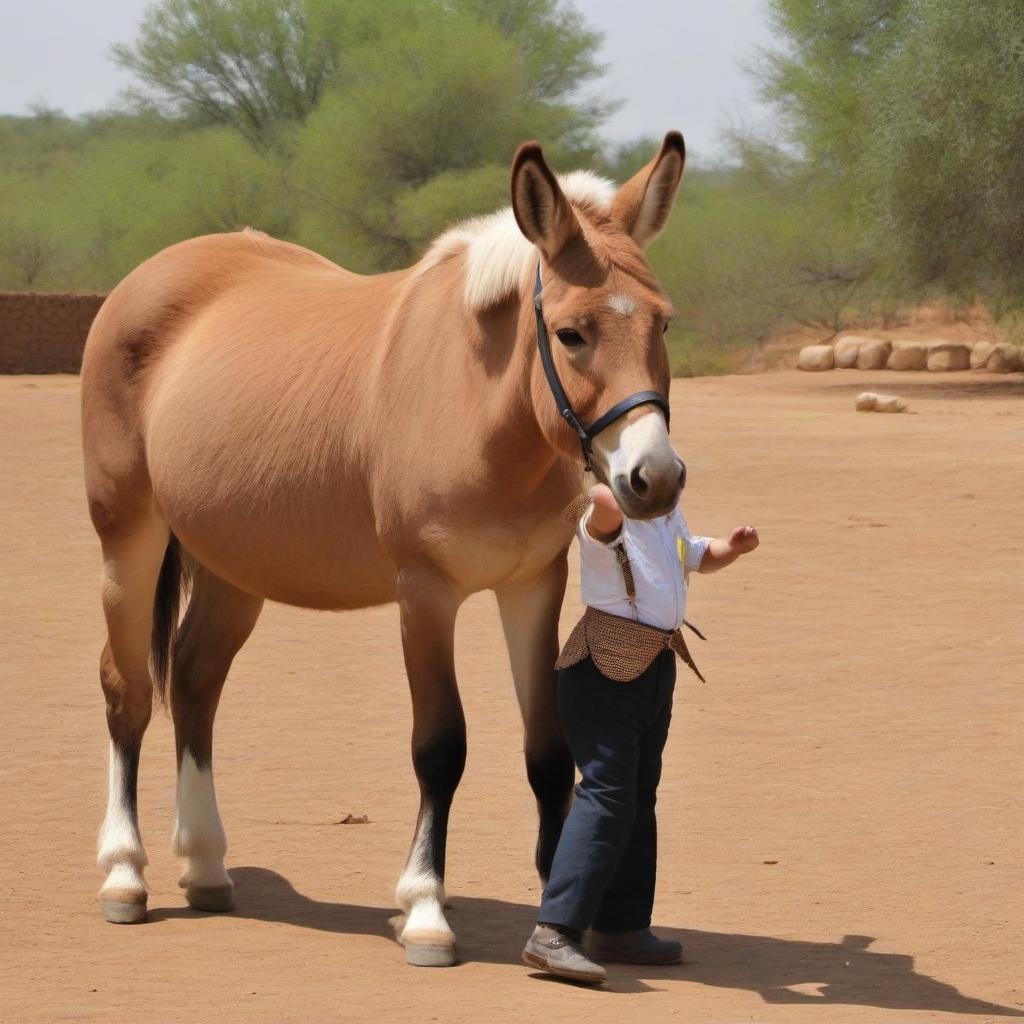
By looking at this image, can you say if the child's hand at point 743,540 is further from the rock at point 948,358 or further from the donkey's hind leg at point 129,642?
the rock at point 948,358

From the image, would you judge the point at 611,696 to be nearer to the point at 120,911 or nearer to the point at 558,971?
the point at 558,971

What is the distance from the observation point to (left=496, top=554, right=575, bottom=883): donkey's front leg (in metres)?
4.24

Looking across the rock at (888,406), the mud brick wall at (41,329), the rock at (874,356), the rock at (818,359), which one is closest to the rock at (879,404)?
the rock at (888,406)

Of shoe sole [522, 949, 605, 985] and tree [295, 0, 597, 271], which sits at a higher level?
tree [295, 0, 597, 271]

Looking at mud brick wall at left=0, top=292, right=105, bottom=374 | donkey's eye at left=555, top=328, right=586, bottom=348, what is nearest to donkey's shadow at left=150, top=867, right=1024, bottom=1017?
donkey's eye at left=555, top=328, right=586, bottom=348

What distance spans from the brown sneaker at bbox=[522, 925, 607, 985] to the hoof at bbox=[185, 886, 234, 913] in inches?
48.1

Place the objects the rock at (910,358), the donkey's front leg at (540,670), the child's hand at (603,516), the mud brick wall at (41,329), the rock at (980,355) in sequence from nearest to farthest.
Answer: the child's hand at (603,516) < the donkey's front leg at (540,670) < the mud brick wall at (41,329) < the rock at (980,355) < the rock at (910,358)

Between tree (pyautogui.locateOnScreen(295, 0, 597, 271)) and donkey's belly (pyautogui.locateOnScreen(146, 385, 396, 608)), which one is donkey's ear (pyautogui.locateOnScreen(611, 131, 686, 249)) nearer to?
donkey's belly (pyautogui.locateOnScreen(146, 385, 396, 608))

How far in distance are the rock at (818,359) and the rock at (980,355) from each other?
253 centimetres

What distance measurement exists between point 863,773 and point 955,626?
9.31 feet

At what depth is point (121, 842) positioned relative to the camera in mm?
4746

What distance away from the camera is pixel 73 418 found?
62.1ft

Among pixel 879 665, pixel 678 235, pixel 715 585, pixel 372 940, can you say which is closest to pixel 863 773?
pixel 879 665

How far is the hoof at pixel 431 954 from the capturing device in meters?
3.99
